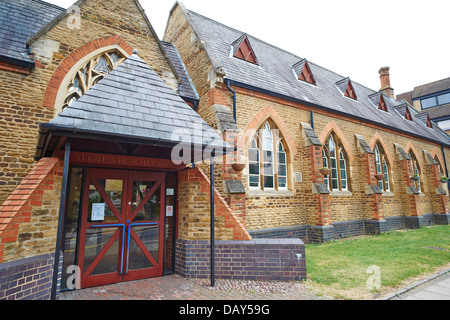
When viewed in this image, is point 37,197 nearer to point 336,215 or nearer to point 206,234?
point 206,234

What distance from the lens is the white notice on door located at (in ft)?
16.9

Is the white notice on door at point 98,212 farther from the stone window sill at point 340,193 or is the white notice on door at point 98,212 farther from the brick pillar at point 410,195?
the brick pillar at point 410,195

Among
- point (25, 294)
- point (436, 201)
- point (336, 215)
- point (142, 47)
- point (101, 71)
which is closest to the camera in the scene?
point (25, 294)

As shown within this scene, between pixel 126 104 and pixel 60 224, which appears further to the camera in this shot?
pixel 126 104

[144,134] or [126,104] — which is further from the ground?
[126,104]

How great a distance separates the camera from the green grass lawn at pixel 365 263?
5.09 m

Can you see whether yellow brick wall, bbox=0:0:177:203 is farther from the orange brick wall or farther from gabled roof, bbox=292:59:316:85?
gabled roof, bbox=292:59:316:85

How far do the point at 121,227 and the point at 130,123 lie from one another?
98.0 inches

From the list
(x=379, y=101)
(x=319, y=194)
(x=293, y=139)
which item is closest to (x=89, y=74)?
(x=293, y=139)

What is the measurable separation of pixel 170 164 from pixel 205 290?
9.39 feet

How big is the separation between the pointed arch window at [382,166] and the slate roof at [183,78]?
12.1m

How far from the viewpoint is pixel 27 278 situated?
3850 mm

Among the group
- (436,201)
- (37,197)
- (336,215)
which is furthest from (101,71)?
(436,201)

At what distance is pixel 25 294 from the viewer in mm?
3805
